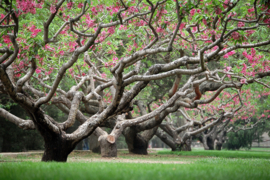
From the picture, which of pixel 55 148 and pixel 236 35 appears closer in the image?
pixel 236 35

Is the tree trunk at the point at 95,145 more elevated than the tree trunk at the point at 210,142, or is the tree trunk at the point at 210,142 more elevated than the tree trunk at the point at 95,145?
the tree trunk at the point at 95,145

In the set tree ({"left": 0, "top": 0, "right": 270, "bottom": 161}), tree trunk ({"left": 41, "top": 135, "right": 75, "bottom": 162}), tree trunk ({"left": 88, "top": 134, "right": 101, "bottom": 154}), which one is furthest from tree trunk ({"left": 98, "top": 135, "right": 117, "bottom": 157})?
tree trunk ({"left": 88, "top": 134, "right": 101, "bottom": 154})

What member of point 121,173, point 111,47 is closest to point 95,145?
point 111,47

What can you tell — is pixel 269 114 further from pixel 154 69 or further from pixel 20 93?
pixel 20 93

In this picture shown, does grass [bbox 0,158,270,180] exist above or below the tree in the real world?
below

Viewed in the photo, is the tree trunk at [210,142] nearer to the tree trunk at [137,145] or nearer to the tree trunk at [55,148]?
the tree trunk at [137,145]

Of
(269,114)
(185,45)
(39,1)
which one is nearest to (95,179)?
Answer: (39,1)

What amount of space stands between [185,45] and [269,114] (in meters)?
19.7

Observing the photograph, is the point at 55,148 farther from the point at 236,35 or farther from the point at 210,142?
the point at 210,142

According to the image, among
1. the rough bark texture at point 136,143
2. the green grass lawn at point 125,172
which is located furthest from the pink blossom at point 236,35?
the rough bark texture at point 136,143

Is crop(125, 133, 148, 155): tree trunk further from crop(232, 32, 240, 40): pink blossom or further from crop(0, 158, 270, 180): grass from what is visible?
crop(232, 32, 240, 40): pink blossom

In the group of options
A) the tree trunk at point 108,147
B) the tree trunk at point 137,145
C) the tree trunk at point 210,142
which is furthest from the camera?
the tree trunk at point 210,142

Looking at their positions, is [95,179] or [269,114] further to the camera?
[269,114]

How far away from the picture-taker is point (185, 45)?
41.1ft
